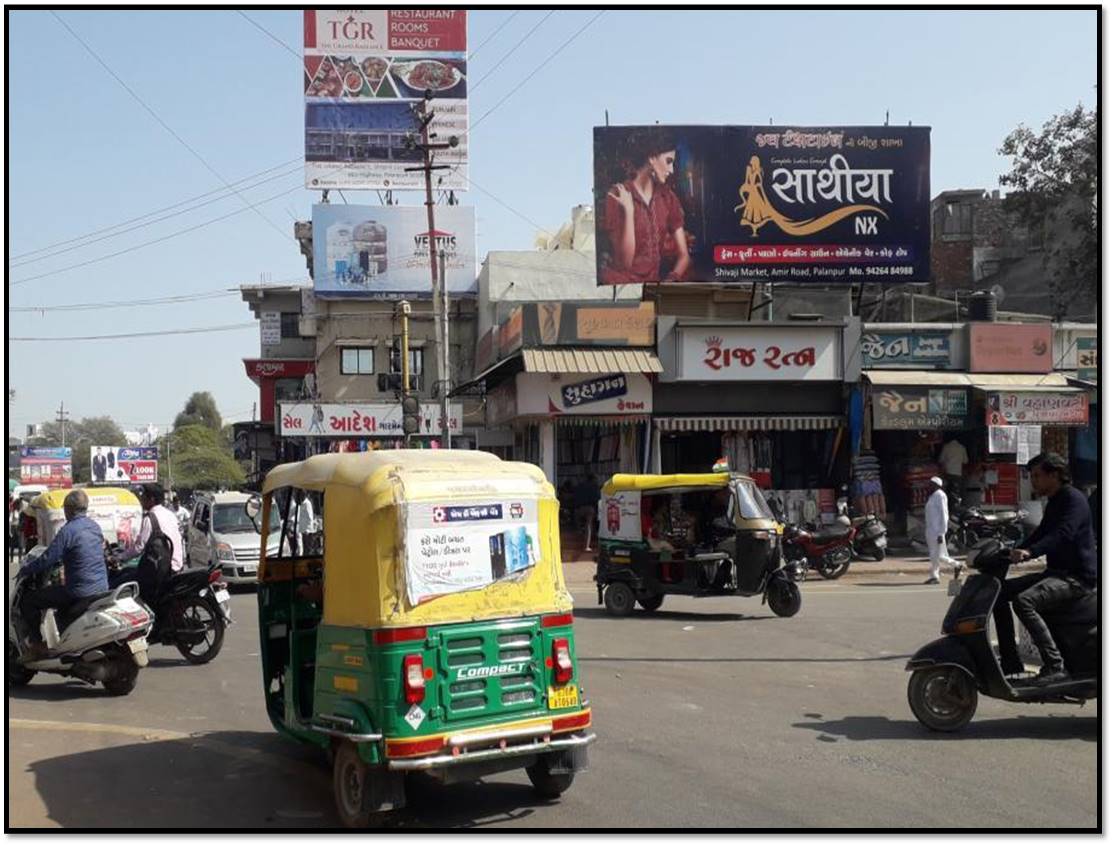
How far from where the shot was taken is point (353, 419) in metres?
34.2

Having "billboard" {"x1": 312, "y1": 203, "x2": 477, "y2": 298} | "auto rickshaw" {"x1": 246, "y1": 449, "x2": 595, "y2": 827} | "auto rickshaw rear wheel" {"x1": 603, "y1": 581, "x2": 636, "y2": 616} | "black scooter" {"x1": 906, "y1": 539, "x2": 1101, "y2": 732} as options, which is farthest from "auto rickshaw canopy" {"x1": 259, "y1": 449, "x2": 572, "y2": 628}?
"billboard" {"x1": 312, "y1": 203, "x2": 477, "y2": 298}

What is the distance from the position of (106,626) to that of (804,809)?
669 cm

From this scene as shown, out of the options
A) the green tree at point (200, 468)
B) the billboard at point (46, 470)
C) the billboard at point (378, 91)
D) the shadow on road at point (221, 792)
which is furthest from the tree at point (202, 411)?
the shadow on road at point (221, 792)

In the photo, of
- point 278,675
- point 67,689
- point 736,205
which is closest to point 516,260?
point 736,205

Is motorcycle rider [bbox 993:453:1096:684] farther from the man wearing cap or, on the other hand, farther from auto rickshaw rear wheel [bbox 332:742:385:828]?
the man wearing cap

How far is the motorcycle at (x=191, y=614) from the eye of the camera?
1240 centimetres

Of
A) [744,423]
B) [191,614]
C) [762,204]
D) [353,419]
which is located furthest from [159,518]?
[353,419]

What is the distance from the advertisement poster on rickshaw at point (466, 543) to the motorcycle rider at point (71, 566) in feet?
17.0

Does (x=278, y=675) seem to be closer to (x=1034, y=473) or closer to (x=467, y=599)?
(x=467, y=599)

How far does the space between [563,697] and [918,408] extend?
21.0 metres

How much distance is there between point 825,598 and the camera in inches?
715

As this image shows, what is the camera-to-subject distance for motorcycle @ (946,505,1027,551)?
22812 mm

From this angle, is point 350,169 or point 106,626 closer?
point 106,626

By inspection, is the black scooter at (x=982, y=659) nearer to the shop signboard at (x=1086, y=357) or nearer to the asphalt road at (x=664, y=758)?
the asphalt road at (x=664, y=758)
